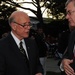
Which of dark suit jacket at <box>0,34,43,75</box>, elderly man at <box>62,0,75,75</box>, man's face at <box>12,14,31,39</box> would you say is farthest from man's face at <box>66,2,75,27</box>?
dark suit jacket at <box>0,34,43,75</box>

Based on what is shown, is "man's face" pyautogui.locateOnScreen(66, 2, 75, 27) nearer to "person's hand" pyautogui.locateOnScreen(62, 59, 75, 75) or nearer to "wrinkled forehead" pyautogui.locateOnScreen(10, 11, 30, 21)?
"person's hand" pyautogui.locateOnScreen(62, 59, 75, 75)

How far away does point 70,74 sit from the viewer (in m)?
3.97

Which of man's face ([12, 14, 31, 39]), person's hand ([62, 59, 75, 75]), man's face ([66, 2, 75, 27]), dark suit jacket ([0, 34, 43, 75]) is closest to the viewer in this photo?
person's hand ([62, 59, 75, 75])

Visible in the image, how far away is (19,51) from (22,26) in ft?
1.23

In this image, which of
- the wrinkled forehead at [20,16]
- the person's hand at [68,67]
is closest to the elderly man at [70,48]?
the person's hand at [68,67]

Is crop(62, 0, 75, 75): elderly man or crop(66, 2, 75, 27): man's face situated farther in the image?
crop(66, 2, 75, 27): man's face

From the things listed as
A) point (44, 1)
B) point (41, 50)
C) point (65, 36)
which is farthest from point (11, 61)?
point (44, 1)

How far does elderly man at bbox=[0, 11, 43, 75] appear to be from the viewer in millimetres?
4988

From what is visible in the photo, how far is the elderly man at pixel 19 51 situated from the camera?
4988 mm

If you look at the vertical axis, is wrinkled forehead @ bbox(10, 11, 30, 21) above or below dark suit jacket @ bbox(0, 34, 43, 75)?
above

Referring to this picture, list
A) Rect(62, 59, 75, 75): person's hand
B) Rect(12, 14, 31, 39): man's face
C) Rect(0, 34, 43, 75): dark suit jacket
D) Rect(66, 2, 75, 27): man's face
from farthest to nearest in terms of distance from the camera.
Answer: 1. Rect(12, 14, 31, 39): man's face
2. Rect(0, 34, 43, 75): dark suit jacket
3. Rect(66, 2, 75, 27): man's face
4. Rect(62, 59, 75, 75): person's hand

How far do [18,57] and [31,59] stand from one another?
22 cm

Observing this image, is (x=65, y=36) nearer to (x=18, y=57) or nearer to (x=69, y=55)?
(x=18, y=57)

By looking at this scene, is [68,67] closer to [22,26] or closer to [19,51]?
[19,51]
